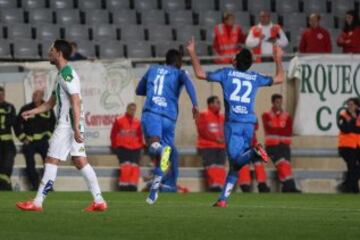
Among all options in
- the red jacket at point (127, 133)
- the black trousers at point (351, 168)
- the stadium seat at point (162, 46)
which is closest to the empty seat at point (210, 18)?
the stadium seat at point (162, 46)

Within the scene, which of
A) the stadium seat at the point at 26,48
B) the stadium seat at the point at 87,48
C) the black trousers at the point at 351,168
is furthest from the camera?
the stadium seat at the point at 87,48

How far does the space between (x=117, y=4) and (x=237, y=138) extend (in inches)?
485

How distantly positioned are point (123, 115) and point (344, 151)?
3977mm

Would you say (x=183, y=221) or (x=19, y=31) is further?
(x=19, y=31)

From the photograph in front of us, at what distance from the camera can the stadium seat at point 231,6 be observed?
28.2m


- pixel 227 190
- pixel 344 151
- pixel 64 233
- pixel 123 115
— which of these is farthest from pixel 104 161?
pixel 64 233

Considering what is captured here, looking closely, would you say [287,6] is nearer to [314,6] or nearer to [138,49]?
[314,6]

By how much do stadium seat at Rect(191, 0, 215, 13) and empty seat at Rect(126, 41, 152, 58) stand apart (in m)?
1.83

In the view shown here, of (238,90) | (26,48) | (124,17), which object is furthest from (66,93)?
(124,17)

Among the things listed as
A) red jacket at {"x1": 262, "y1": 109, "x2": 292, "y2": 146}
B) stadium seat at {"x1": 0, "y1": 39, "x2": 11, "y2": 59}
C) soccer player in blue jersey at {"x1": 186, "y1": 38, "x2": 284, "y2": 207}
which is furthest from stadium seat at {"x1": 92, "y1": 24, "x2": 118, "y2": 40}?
soccer player in blue jersey at {"x1": 186, "y1": 38, "x2": 284, "y2": 207}

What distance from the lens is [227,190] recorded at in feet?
51.2

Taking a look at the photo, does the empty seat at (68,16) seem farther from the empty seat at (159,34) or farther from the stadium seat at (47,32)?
the empty seat at (159,34)

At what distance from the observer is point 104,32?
88.9 ft

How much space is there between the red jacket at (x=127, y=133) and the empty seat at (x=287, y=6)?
18.4 ft
